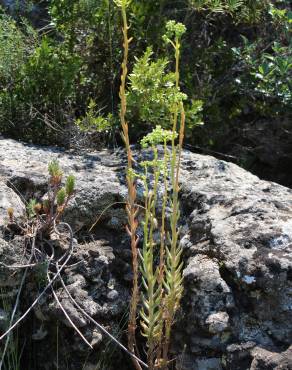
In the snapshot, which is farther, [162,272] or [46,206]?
[46,206]

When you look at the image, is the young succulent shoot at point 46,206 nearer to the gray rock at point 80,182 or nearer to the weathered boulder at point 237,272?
the gray rock at point 80,182

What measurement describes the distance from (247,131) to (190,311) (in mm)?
2123

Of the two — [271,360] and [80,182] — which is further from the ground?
[80,182]

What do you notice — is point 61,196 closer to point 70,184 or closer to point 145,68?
point 70,184

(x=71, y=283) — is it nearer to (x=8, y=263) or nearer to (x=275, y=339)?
(x=8, y=263)

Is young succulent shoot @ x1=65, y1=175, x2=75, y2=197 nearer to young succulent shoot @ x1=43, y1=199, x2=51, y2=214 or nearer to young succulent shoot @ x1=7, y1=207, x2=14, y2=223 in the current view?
young succulent shoot @ x1=43, y1=199, x2=51, y2=214

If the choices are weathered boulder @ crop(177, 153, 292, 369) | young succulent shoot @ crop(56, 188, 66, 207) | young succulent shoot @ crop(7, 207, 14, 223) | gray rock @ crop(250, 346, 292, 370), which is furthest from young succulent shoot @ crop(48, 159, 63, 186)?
gray rock @ crop(250, 346, 292, 370)

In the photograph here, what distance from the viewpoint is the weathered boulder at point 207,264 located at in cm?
254

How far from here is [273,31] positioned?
459 cm

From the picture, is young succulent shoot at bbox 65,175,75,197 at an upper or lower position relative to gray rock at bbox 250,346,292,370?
upper

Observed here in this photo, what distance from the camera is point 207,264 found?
272 centimetres

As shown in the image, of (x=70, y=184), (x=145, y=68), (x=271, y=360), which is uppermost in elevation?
(x=145, y=68)

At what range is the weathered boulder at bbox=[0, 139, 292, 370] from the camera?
2543 mm

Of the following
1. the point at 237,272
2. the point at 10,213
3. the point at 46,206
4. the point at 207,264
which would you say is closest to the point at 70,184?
the point at 46,206
